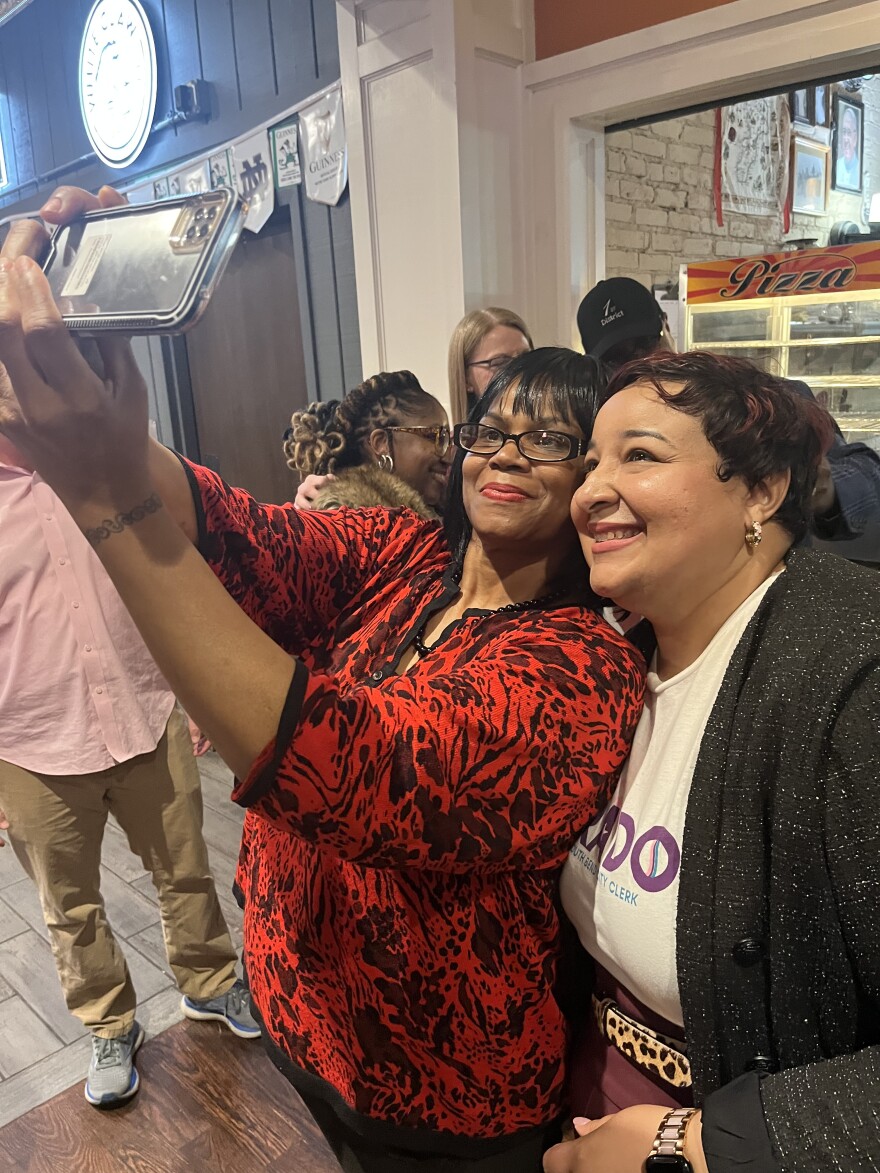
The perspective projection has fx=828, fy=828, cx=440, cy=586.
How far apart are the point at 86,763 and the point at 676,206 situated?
2.70 m

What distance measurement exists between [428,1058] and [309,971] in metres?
0.17

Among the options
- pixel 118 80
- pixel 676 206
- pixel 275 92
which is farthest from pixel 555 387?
pixel 118 80

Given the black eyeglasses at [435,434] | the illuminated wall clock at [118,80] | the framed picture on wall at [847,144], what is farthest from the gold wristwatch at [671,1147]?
the illuminated wall clock at [118,80]

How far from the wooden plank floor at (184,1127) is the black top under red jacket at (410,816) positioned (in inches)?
36.2

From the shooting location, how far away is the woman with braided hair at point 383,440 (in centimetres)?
184

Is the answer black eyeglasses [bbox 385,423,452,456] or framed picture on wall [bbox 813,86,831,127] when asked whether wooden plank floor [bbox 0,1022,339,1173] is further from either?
framed picture on wall [bbox 813,86,831,127]

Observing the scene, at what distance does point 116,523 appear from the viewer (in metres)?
0.58

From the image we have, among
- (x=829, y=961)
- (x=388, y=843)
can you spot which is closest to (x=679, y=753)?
(x=829, y=961)

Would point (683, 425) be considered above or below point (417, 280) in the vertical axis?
below

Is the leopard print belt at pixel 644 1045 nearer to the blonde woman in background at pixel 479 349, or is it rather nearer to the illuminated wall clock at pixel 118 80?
the blonde woman in background at pixel 479 349

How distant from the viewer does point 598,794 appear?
2.75ft

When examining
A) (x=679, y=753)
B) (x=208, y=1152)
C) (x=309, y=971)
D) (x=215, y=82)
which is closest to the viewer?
(x=679, y=753)

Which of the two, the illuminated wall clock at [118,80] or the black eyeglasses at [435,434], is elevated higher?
the illuminated wall clock at [118,80]

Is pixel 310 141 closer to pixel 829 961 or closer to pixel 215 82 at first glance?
pixel 215 82
